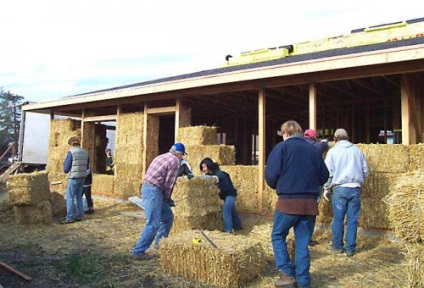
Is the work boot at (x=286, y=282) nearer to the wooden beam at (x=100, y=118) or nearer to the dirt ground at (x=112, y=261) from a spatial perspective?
the dirt ground at (x=112, y=261)

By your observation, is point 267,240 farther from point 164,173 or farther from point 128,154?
point 128,154

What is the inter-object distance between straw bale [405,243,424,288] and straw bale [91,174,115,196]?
818cm

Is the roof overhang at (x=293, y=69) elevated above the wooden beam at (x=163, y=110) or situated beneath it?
elevated above

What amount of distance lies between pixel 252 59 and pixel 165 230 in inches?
428

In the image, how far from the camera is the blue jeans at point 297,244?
12.6 feet

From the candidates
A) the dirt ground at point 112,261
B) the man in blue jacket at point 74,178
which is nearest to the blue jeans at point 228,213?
the dirt ground at point 112,261

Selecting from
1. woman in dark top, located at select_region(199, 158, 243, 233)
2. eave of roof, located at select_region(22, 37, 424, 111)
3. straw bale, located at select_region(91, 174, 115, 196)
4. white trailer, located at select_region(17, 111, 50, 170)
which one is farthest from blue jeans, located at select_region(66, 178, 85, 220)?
white trailer, located at select_region(17, 111, 50, 170)

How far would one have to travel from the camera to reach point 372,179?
20.1 ft

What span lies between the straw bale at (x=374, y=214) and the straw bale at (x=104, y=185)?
6.65 metres

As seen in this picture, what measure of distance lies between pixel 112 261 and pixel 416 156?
4.72 m

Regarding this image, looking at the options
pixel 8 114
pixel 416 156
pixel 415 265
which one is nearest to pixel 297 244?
pixel 415 265

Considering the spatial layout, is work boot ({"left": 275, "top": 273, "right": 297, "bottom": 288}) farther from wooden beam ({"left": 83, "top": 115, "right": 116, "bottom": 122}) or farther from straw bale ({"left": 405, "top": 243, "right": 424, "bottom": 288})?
wooden beam ({"left": 83, "top": 115, "right": 116, "bottom": 122})

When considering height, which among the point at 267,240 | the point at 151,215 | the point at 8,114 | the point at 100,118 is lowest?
the point at 267,240

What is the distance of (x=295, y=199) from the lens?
12.4 ft
